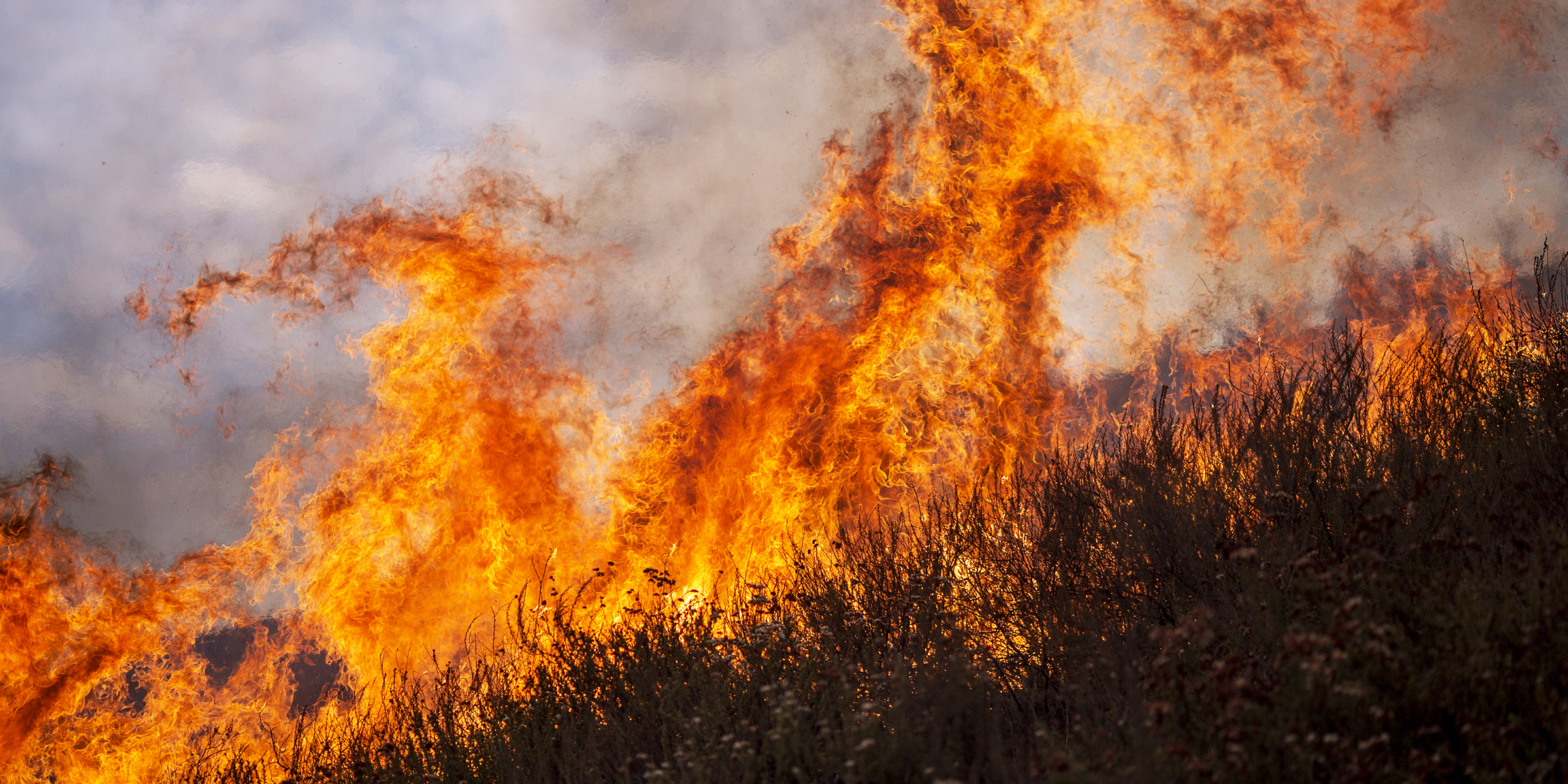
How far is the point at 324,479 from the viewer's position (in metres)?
10.2

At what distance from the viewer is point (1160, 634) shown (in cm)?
300

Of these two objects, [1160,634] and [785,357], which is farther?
[785,357]

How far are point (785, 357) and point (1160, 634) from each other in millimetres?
7890

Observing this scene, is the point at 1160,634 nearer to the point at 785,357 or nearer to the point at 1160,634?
the point at 1160,634

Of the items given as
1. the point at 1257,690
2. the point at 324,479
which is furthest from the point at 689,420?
→ the point at 1257,690

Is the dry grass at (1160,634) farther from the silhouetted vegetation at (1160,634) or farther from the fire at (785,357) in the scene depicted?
the fire at (785,357)

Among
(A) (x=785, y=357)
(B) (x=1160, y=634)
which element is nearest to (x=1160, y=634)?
(B) (x=1160, y=634)

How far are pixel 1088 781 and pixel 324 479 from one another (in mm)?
10605

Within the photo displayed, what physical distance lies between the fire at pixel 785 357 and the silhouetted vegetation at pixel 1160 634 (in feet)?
6.46

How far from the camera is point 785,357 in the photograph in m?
10.6

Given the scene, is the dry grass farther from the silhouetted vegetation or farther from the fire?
the fire

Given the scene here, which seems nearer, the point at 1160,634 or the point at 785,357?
the point at 1160,634

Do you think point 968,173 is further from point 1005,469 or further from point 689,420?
point 689,420

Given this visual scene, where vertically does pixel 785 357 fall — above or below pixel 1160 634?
above
